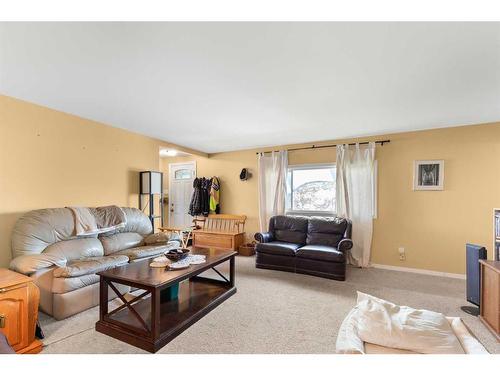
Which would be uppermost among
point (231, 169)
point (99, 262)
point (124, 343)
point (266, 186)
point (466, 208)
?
point (231, 169)

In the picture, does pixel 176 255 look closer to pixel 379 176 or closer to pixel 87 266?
pixel 87 266

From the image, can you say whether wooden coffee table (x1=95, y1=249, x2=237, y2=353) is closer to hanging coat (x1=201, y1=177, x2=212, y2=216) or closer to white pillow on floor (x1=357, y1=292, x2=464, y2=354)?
white pillow on floor (x1=357, y1=292, x2=464, y2=354)

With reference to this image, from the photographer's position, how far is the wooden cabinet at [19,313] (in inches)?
69.4

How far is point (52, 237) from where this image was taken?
2.73m

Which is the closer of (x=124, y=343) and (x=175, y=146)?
(x=124, y=343)

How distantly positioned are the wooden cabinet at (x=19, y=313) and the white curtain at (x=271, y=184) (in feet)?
12.2

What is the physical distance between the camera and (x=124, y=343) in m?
1.98

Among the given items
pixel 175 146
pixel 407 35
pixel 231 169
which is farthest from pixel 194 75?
pixel 231 169

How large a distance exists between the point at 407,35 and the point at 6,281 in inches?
132

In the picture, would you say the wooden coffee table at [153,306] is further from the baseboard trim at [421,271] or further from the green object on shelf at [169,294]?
the baseboard trim at [421,271]

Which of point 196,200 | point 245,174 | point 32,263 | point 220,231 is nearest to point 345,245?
point 245,174

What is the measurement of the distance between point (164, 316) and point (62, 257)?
4.45ft

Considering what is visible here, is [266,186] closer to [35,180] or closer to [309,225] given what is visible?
[309,225]

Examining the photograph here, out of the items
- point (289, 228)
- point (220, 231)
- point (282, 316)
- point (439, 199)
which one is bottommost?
point (282, 316)
